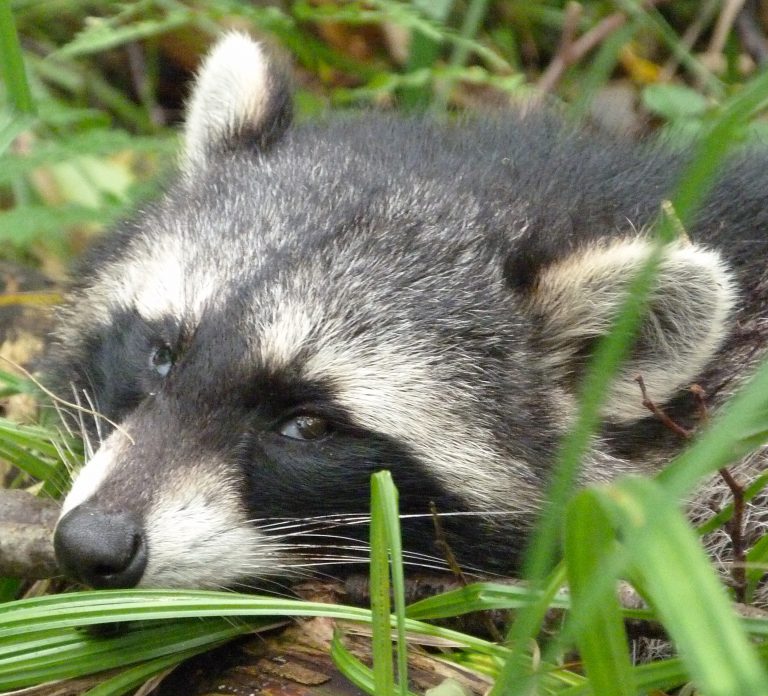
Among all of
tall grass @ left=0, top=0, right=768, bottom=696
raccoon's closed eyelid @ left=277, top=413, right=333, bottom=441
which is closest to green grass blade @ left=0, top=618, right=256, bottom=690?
tall grass @ left=0, top=0, right=768, bottom=696

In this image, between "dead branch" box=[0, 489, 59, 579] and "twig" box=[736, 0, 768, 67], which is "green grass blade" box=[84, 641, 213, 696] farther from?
"twig" box=[736, 0, 768, 67]

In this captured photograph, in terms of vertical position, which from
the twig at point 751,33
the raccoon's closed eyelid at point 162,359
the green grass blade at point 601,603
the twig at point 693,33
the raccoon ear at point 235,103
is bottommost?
the green grass blade at point 601,603

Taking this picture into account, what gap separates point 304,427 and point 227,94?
173 cm

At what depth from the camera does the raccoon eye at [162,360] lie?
400 cm

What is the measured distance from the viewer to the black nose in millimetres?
3365

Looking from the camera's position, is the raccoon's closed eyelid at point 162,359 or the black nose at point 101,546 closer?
the black nose at point 101,546

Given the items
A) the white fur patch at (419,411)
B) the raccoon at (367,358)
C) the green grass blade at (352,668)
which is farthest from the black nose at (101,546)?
the white fur patch at (419,411)

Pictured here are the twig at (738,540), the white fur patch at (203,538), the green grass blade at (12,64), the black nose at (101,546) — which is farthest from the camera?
the green grass blade at (12,64)

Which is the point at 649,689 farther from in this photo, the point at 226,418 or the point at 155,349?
the point at 155,349

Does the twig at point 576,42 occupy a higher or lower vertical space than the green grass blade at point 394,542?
higher

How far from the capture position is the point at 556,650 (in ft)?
7.56

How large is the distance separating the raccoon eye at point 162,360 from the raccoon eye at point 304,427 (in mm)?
476

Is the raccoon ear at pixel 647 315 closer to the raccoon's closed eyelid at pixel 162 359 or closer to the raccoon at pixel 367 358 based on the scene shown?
the raccoon at pixel 367 358

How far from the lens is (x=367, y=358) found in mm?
3832
